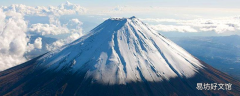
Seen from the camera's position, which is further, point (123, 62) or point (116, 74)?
point (123, 62)

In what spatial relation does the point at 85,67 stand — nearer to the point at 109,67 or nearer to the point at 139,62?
the point at 109,67

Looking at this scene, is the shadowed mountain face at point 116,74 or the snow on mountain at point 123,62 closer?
the shadowed mountain face at point 116,74

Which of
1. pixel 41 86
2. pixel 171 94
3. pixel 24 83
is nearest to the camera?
pixel 171 94

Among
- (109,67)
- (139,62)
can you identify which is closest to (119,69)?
(109,67)

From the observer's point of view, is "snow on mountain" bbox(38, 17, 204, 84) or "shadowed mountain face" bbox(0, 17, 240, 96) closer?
"shadowed mountain face" bbox(0, 17, 240, 96)

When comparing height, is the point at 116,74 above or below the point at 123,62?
below

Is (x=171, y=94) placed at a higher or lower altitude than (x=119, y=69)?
lower

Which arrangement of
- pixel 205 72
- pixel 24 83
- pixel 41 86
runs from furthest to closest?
pixel 205 72
pixel 24 83
pixel 41 86

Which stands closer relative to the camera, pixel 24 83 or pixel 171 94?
pixel 171 94
